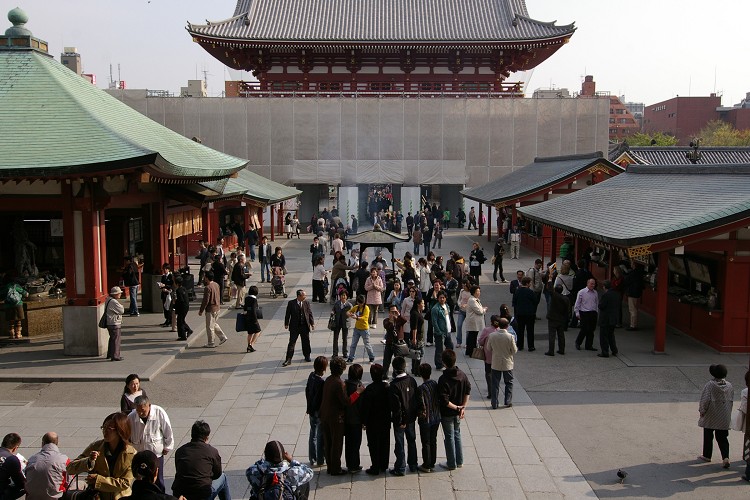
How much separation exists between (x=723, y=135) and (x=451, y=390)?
85.2 metres

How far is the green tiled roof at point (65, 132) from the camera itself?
12273mm

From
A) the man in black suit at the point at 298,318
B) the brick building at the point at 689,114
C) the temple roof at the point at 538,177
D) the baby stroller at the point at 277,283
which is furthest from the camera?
the brick building at the point at 689,114

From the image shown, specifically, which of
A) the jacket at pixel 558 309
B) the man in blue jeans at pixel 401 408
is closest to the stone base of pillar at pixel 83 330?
the man in blue jeans at pixel 401 408

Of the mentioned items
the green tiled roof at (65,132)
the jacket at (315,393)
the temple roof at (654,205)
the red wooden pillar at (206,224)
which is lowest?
the jacket at (315,393)

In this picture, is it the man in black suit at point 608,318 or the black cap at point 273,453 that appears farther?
the man in black suit at point 608,318

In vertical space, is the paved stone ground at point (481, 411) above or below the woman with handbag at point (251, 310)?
below

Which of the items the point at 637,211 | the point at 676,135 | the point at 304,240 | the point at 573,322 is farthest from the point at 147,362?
the point at 676,135

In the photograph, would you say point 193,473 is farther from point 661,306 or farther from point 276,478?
point 661,306

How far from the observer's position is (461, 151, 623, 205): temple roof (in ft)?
91.9

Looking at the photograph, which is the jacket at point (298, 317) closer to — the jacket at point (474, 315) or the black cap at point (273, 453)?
the jacket at point (474, 315)

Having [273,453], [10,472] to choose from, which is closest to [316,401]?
[273,453]

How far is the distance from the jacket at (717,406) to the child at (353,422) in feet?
14.1

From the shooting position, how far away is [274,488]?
6203 mm

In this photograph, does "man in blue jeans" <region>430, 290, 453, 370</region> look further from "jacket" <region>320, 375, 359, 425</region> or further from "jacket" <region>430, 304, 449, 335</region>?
"jacket" <region>320, 375, 359, 425</region>
